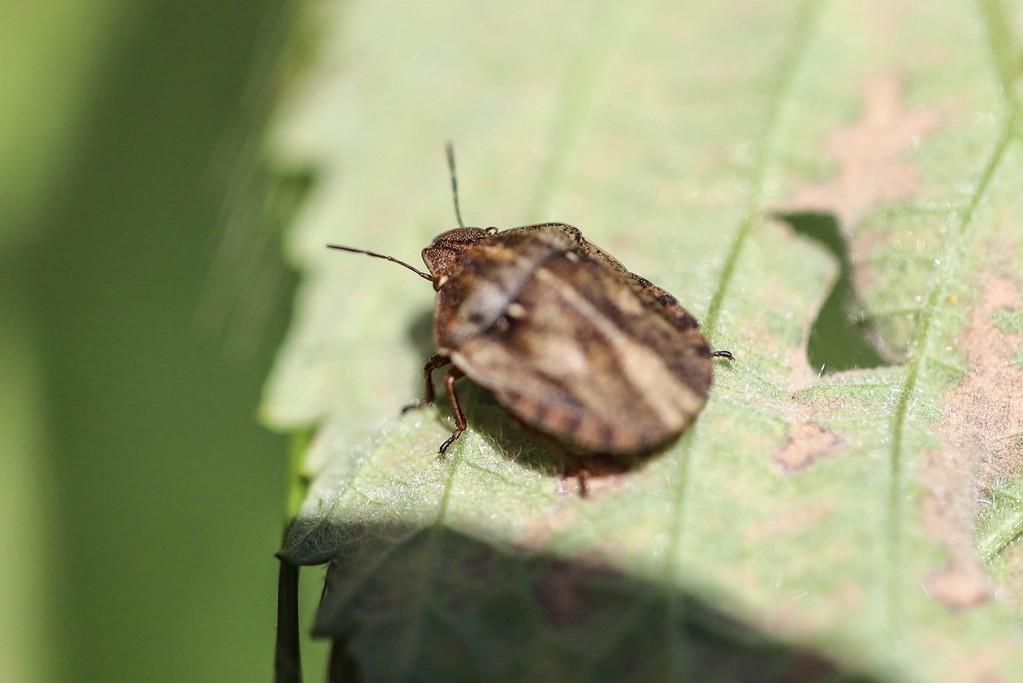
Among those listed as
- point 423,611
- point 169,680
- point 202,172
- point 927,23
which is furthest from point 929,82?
point 169,680

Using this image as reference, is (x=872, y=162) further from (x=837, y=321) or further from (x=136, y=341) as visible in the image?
(x=136, y=341)

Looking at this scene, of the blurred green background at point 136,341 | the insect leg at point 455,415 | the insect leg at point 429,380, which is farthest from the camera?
the blurred green background at point 136,341

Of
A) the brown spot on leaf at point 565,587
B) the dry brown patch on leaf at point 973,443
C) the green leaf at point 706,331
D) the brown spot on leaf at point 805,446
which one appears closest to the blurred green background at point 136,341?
the green leaf at point 706,331

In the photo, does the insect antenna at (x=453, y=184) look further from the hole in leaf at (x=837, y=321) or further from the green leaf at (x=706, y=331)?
the hole in leaf at (x=837, y=321)

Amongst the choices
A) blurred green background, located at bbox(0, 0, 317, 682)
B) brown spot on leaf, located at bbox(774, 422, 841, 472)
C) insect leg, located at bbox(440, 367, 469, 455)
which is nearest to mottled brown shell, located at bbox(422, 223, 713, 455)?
insect leg, located at bbox(440, 367, 469, 455)

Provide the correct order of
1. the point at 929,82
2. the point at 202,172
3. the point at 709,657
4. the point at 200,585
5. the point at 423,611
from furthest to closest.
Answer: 1. the point at 202,172
2. the point at 200,585
3. the point at 929,82
4. the point at 423,611
5. the point at 709,657

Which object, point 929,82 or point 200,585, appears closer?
point 929,82

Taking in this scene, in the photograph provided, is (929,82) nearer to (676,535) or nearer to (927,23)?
(927,23)
